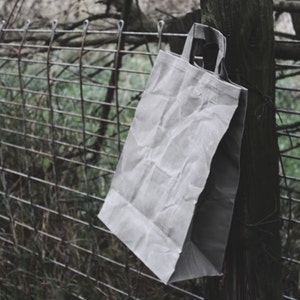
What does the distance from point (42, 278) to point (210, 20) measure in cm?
186

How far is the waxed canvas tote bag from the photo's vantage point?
4.89ft

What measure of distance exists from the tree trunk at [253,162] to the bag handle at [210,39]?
0.04m

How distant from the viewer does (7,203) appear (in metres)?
3.10

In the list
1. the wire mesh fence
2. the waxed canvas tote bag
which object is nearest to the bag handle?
the waxed canvas tote bag

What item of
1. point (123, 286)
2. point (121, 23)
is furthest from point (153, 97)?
point (123, 286)

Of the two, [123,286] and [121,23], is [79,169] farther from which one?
[121,23]

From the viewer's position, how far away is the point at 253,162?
163 cm

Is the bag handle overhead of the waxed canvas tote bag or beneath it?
overhead

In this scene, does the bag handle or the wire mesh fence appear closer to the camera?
the bag handle

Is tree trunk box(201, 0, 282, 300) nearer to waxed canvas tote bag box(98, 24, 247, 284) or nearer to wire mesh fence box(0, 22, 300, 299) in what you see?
waxed canvas tote bag box(98, 24, 247, 284)

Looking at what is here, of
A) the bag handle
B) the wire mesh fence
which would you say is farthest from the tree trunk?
the wire mesh fence

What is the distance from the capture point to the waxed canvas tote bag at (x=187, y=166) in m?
1.49

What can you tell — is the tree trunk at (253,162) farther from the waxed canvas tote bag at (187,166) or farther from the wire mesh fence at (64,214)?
the wire mesh fence at (64,214)

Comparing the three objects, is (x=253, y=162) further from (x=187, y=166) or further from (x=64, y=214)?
(x=64, y=214)
